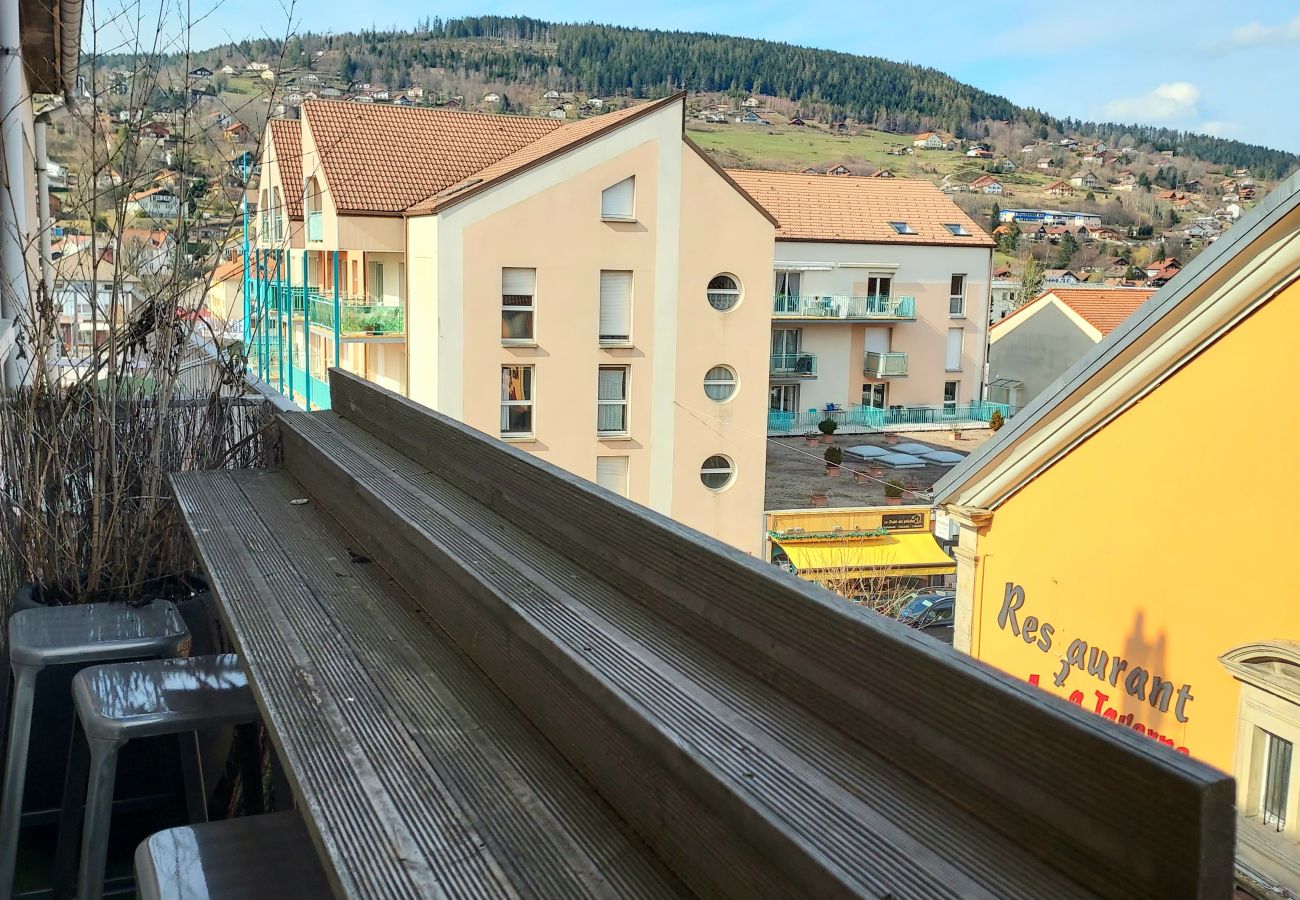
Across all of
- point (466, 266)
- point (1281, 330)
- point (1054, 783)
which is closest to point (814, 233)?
point (466, 266)

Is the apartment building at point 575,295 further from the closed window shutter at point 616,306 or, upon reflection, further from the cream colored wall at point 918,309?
the cream colored wall at point 918,309

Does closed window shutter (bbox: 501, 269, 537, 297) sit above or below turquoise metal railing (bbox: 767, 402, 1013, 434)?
above

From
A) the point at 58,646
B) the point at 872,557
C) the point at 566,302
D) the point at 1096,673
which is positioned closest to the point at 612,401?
the point at 566,302

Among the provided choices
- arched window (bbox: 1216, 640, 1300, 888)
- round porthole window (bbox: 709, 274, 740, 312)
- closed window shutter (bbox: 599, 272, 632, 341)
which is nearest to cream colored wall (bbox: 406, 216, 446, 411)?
closed window shutter (bbox: 599, 272, 632, 341)

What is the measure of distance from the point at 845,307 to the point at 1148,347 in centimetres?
2608

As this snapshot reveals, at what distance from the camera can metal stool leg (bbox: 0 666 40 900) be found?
81.0 inches

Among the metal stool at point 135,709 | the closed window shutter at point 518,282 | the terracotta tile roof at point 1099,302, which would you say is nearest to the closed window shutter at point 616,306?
the closed window shutter at point 518,282

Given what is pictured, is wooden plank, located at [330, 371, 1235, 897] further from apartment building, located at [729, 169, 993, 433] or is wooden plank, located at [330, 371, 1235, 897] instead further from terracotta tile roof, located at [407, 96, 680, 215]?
apartment building, located at [729, 169, 993, 433]

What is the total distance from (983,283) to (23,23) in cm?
3322

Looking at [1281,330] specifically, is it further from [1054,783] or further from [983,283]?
[983,283]

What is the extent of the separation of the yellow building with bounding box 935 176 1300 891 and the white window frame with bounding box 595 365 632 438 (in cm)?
1128

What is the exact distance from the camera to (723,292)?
2192 centimetres

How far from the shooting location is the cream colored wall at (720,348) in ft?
70.4

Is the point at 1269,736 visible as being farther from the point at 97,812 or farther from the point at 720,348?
the point at 720,348
